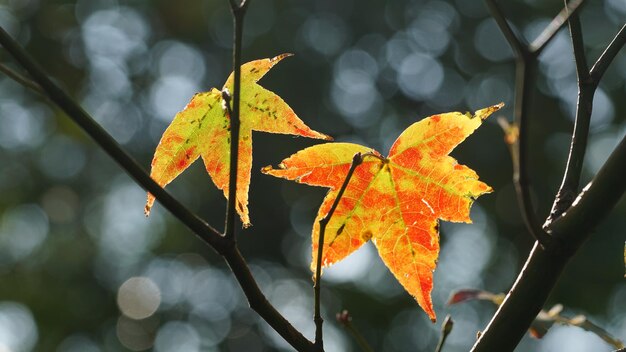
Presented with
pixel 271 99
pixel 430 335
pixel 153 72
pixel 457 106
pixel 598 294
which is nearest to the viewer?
pixel 271 99

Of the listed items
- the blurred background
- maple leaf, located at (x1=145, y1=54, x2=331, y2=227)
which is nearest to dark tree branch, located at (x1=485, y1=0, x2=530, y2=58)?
maple leaf, located at (x1=145, y1=54, x2=331, y2=227)

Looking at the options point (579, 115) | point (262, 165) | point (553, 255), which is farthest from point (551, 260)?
point (262, 165)

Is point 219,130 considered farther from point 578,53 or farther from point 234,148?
point 578,53

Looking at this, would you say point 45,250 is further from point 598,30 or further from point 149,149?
point 598,30

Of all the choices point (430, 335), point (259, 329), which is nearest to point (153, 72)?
point (259, 329)

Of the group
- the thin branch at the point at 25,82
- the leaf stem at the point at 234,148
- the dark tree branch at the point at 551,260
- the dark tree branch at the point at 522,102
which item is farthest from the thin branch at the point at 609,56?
the thin branch at the point at 25,82

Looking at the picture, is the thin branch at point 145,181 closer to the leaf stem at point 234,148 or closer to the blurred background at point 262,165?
the leaf stem at point 234,148

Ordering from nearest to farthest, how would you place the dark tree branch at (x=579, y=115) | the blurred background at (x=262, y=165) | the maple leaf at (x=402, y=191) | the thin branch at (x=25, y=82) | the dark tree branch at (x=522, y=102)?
1. the dark tree branch at (x=522, y=102)
2. the thin branch at (x=25, y=82)
3. the dark tree branch at (x=579, y=115)
4. the maple leaf at (x=402, y=191)
5. the blurred background at (x=262, y=165)
